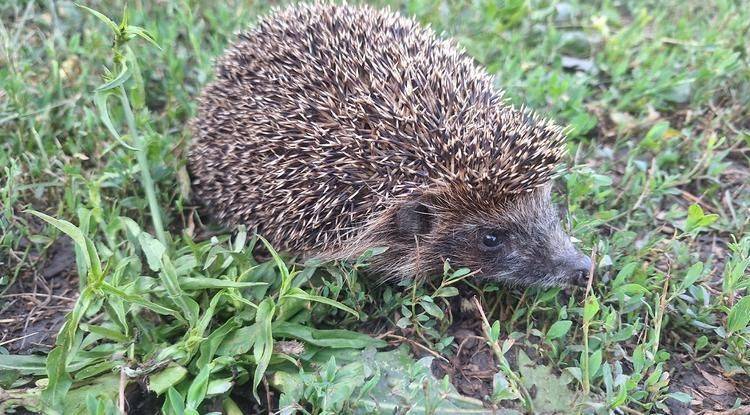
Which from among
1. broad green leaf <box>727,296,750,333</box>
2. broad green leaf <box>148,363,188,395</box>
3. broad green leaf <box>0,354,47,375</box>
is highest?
broad green leaf <box>727,296,750,333</box>

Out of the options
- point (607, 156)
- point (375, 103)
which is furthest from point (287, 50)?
point (607, 156)

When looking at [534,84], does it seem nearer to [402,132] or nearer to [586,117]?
[586,117]

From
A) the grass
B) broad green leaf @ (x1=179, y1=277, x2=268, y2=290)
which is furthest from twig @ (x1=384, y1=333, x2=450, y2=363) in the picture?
broad green leaf @ (x1=179, y1=277, x2=268, y2=290)

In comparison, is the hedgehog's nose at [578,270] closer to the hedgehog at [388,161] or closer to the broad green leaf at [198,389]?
the hedgehog at [388,161]

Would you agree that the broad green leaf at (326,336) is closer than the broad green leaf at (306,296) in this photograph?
No

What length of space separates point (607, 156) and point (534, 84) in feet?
2.57

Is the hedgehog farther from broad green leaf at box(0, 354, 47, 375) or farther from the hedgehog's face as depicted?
broad green leaf at box(0, 354, 47, 375)

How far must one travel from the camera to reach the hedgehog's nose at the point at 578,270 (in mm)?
3223

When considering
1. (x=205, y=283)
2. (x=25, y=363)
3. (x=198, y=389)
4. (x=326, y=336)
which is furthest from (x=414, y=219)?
(x=25, y=363)

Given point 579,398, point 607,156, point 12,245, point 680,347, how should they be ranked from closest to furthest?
point 579,398
point 680,347
point 12,245
point 607,156

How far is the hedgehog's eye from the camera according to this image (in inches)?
135

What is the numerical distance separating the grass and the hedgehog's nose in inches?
4.4

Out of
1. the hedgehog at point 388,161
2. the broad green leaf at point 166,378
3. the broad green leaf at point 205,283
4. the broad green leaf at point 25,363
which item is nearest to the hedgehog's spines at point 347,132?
the hedgehog at point 388,161

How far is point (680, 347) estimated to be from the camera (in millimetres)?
3270
